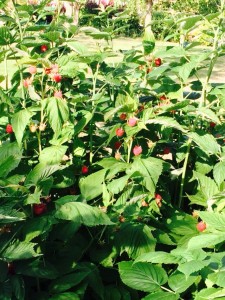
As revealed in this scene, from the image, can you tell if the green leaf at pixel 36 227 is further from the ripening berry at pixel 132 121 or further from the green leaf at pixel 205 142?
the green leaf at pixel 205 142

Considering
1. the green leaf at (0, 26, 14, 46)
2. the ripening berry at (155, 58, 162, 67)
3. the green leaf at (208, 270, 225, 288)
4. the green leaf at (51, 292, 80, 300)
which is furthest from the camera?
the ripening berry at (155, 58, 162, 67)

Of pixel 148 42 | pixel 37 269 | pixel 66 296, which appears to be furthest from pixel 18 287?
pixel 148 42

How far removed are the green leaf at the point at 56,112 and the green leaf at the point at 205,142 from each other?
1.87ft

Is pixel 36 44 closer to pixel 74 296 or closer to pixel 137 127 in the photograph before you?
pixel 137 127

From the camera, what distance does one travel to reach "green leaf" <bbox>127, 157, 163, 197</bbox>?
6.17ft

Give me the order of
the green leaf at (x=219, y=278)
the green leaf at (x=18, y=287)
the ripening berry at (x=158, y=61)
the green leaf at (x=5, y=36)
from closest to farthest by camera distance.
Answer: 1. the green leaf at (x=219, y=278)
2. the green leaf at (x=18, y=287)
3. the green leaf at (x=5, y=36)
4. the ripening berry at (x=158, y=61)

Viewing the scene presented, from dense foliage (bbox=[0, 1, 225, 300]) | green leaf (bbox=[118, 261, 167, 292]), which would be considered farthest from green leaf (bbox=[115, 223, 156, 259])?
green leaf (bbox=[118, 261, 167, 292])

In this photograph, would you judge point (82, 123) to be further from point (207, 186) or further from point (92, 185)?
point (207, 186)

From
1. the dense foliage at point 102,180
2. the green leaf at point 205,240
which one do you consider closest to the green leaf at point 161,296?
the dense foliage at point 102,180

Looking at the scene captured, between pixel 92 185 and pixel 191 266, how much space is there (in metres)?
0.70

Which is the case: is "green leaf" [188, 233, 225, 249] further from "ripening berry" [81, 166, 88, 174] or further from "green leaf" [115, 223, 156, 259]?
"ripening berry" [81, 166, 88, 174]

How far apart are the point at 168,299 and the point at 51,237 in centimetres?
57

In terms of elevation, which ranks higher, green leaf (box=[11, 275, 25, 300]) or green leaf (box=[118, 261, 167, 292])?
green leaf (box=[11, 275, 25, 300])

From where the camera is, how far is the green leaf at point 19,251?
4.76 ft
